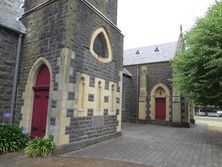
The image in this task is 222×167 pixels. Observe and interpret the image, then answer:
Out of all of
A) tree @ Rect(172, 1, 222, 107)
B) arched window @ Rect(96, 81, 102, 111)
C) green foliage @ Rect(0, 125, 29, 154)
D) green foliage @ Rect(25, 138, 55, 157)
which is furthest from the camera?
arched window @ Rect(96, 81, 102, 111)

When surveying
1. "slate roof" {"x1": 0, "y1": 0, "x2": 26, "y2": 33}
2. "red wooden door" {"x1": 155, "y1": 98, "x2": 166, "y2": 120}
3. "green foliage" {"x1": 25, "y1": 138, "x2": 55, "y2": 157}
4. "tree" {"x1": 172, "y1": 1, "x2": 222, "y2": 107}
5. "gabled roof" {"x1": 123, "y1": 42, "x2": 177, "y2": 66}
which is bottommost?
"green foliage" {"x1": 25, "y1": 138, "x2": 55, "y2": 157}

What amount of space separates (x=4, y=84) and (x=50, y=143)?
10.6 ft

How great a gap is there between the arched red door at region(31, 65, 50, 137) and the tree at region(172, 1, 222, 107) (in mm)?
6544

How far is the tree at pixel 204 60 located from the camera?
8453 mm

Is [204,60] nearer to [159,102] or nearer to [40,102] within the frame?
[40,102]

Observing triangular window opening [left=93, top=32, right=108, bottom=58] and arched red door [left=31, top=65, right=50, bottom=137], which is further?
triangular window opening [left=93, top=32, right=108, bottom=58]

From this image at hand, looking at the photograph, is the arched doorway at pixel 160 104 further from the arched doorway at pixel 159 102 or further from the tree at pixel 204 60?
the tree at pixel 204 60

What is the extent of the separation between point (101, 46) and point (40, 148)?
536cm

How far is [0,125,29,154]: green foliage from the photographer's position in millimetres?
6609

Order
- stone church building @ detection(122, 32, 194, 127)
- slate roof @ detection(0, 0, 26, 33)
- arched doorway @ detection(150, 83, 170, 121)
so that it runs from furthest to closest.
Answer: arched doorway @ detection(150, 83, 170, 121) → stone church building @ detection(122, 32, 194, 127) → slate roof @ detection(0, 0, 26, 33)

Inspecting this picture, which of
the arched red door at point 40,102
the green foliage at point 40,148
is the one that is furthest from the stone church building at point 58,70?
the green foliage at point 40,148

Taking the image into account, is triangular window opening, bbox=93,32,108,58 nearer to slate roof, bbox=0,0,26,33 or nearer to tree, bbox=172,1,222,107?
slate roof, bbox=0,0,26,33

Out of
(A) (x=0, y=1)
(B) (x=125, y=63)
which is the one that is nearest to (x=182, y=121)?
(B) (x=125, y=63)

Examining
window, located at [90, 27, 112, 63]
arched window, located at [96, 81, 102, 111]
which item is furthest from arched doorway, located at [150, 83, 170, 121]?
arched window, located at [96, 81, 102, 111]
